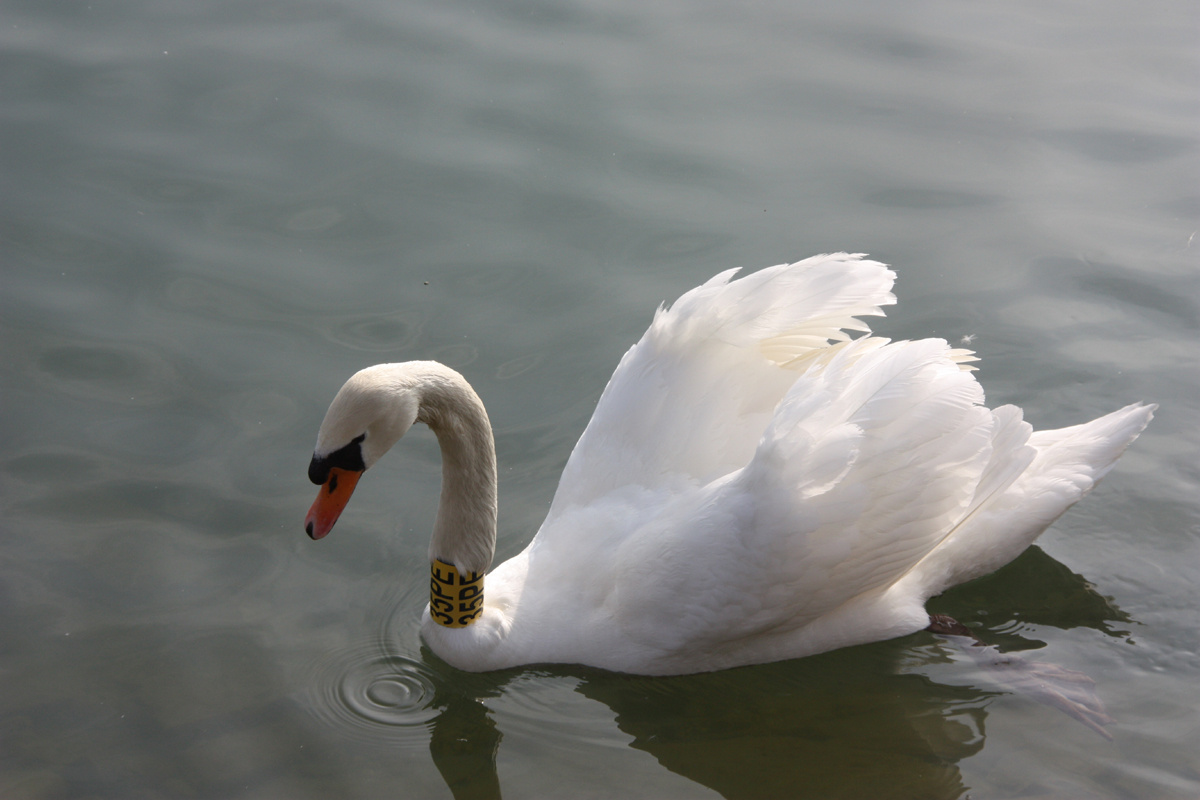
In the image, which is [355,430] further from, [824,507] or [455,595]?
[824,507]

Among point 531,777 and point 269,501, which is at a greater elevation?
point 269,501

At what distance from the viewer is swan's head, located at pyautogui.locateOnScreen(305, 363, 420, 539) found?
4.29 metres

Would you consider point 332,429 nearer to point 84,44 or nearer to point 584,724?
point 584,724

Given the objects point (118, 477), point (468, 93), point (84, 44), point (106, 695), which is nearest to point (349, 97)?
point (468, 93)

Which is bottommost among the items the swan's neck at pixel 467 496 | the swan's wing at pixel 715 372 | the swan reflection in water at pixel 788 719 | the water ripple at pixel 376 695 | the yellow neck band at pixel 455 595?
the water ripple at pixel 376 695

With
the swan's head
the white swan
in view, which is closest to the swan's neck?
the white swan

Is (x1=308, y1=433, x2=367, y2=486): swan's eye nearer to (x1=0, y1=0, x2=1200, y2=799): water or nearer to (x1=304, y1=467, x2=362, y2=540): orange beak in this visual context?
(x1=304, y1=467, x2=362, y2=540): orange beak

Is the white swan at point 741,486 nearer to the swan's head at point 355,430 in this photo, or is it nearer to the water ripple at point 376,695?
the swan's head at point 355,430

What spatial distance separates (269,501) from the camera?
19.0ft

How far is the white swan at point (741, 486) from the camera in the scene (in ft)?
15.1

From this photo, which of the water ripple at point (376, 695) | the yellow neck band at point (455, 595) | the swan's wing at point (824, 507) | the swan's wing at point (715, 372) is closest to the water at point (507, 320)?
the water ripple at point (376, 695)

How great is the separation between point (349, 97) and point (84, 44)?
217cm

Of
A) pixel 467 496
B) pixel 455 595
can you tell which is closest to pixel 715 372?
pixel 467 496

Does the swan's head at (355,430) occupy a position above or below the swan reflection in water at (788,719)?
above
